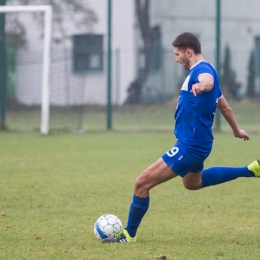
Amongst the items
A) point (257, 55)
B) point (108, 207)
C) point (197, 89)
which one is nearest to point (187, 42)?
point (197, 89)

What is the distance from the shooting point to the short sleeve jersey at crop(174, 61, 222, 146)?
5.36 m

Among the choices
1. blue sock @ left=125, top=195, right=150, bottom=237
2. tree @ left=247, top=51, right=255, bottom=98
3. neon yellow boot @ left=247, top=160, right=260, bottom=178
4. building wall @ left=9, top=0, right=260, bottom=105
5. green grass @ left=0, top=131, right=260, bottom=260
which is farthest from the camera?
tree @ left=247, top=51, right=255, bottom=98

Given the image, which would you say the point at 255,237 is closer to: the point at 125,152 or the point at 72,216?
the point at 72,216

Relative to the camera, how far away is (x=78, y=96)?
17094 mm

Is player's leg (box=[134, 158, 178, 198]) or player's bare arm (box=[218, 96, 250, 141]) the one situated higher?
player's bare arm (box=[218, 96, 250, 141])

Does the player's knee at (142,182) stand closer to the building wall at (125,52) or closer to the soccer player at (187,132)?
the soccer player at (187,132)

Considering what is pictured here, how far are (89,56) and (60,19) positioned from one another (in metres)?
1.88

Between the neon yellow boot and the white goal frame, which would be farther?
the white goal frame

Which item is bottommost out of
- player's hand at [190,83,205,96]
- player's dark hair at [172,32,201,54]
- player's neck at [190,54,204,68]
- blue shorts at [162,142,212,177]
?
blue shorts at [162,142,212,177]

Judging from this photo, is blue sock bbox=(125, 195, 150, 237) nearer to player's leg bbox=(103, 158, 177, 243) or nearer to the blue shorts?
player's leg bbox=(103, 158, 177, 243)

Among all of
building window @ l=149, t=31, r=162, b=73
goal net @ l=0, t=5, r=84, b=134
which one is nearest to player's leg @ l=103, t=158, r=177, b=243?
goal net @ l=0, t=5, r=84, b=134

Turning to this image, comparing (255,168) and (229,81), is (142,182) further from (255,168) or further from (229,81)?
(229,81)

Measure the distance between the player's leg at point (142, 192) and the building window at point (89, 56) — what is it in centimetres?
1221

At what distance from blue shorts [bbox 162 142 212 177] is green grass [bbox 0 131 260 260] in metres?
0.65
